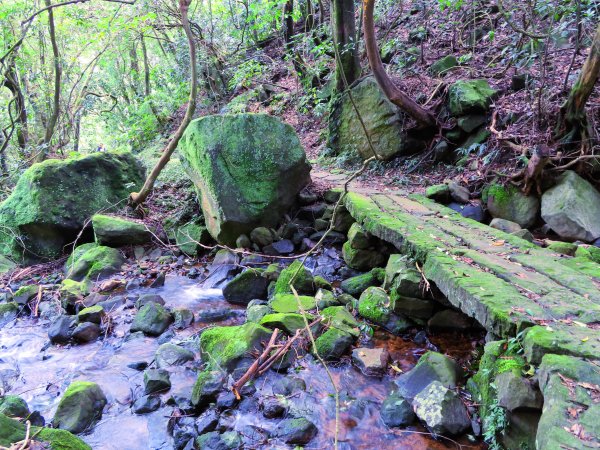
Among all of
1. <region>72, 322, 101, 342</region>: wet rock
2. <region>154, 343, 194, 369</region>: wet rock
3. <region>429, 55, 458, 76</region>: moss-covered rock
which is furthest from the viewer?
<region>429, 55, 458, 76</region>: moss-covered rock

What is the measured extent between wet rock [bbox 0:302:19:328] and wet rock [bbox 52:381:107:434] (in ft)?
9.82

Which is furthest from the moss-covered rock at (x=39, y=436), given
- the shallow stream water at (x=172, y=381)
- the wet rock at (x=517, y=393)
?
the wet rock at (x=517, y=393)

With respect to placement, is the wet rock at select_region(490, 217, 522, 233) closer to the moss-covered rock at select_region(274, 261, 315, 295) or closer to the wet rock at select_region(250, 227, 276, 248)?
the moss-covered rock at select_region(274, 261, 315, 295)

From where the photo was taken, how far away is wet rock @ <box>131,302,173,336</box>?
16.4ft

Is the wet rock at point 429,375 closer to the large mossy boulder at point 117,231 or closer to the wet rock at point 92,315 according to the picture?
the wet rock at point 92,315

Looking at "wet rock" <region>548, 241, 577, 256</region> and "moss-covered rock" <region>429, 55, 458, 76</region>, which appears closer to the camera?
"wet rock" <region>548, 241, 577, 256</region>

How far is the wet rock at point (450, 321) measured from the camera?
4070mm

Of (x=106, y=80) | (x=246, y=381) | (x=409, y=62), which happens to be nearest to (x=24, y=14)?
(x=106, y=80)

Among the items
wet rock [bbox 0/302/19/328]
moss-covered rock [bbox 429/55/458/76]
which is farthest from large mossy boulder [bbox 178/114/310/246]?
moss-covered rock [bbox 429/55/458/76]

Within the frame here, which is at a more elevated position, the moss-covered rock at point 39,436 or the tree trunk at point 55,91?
the tree trunk at point 55,91

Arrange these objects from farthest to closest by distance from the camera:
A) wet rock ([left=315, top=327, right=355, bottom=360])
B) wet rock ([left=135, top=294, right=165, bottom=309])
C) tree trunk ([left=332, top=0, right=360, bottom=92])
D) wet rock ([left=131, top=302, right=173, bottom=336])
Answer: tree trunk ([left=332, top=0, right=360, bottom=92]), wet rock ([left=135, top=294, right=165, bottom=309]), wet rock ([left=131, top=302, right=173, bottom=336]), wet rock ([left=315, top=327, right=355, bottom=360])

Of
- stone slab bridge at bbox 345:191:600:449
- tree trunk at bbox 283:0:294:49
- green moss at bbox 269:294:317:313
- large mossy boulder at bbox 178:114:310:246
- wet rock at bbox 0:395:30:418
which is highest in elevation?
tree trunk at bbox 283:0:294:49

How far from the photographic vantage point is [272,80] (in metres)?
14.9

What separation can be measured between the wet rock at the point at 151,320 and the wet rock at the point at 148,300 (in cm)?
45
